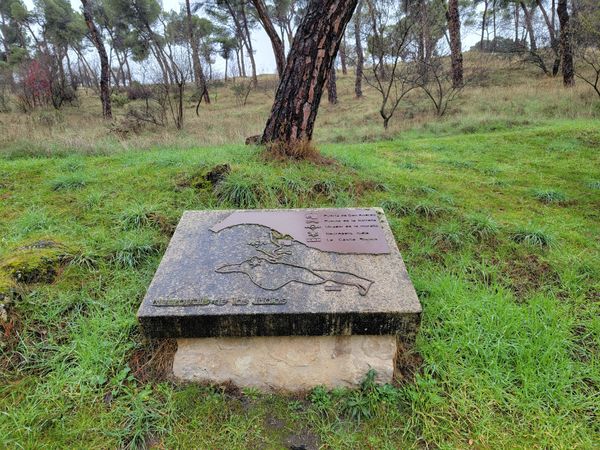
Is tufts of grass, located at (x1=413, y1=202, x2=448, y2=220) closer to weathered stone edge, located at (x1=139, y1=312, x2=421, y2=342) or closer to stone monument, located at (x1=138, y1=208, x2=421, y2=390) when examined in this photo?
stone monument, located at (x1=138, y1=208, x2=421, y2=390)

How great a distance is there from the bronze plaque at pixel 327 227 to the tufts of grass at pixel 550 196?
2.55 meters

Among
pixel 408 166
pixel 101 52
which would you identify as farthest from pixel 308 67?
pixel 101 52

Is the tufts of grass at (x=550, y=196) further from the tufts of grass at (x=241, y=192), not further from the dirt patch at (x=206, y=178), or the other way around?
the dirt patch at (x=206, y=178)

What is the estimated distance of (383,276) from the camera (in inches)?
74.9

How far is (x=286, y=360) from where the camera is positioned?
5.91 ft

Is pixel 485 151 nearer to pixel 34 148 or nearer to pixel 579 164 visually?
pixel 579 164

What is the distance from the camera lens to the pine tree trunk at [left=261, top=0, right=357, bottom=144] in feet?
12.9

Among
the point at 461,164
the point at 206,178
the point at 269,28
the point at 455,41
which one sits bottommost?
the point at 461,164

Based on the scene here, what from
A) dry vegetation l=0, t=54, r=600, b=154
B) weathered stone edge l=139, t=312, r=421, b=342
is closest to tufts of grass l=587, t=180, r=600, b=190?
weathered stone edge l=139, t=312, r=421, b=342

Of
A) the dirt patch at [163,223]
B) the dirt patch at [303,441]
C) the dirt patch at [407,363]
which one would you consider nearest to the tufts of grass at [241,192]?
the dirt patch at [163,223]

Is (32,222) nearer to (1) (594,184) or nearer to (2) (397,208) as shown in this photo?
(2) (397,208)

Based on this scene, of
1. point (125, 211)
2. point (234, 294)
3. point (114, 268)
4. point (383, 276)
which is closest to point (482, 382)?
point (383, 276)

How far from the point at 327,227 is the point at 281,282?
624mm

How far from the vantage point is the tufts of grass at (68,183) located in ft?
12.1
